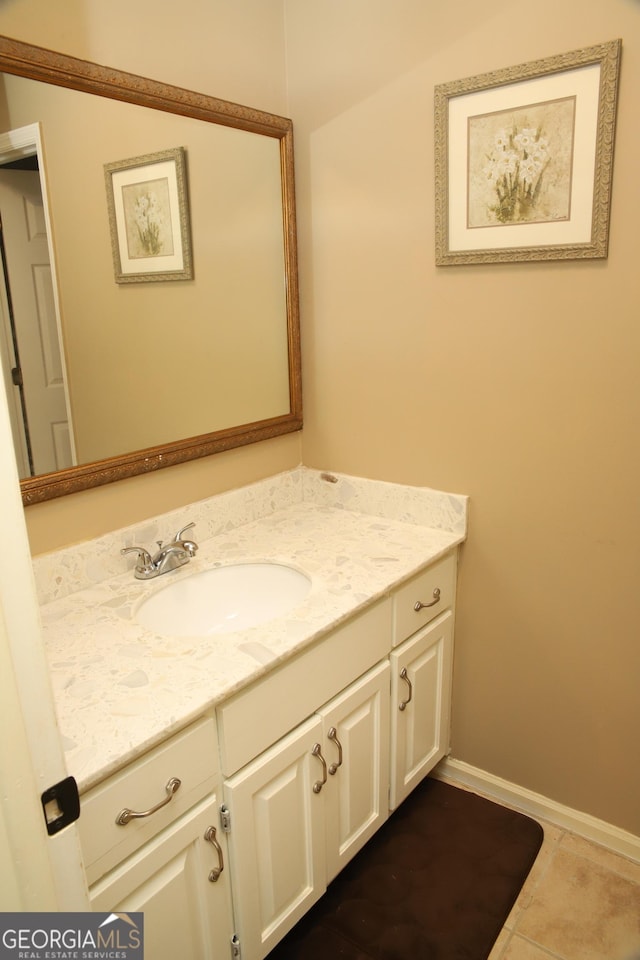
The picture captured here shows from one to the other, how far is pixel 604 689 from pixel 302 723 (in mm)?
823

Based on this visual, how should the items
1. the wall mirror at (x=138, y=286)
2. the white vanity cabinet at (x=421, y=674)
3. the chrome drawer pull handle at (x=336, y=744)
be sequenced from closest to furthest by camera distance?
the wall mirror at (x=138, y=286) < the chrome drawer pull handle at (x=336, y=744) < the white vanity cabinet at (x=421, y=674)

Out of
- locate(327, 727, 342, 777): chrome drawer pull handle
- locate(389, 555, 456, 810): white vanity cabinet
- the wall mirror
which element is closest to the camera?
the wall mirror

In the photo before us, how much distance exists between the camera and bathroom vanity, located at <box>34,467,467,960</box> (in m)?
1.10

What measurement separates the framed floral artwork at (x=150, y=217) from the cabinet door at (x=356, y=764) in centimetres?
110

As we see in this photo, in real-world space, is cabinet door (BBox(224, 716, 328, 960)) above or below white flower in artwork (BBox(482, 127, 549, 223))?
below

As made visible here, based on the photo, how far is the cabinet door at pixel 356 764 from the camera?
1.51 meters

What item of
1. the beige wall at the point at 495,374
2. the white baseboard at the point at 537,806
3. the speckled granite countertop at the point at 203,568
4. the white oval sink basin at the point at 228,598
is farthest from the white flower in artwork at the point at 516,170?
the white baseboard at the point at 537,806

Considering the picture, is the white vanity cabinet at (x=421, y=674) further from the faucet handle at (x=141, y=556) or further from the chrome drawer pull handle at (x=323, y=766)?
the faucet handle at (x=141, y=556)

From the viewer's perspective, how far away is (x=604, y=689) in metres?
1.72

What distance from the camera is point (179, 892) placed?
1.18 metres

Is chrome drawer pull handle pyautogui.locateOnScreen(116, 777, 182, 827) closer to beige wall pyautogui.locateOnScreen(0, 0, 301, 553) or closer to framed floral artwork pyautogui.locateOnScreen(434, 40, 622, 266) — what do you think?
beige wall pyautogui.locateOnScreen(0, 0, 301, 553)

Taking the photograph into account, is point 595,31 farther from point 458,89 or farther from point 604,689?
point 604,689

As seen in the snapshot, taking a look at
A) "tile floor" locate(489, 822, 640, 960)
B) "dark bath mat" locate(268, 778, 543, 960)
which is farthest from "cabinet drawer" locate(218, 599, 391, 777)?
"tile floor" locate(489, 822, 640, 960)

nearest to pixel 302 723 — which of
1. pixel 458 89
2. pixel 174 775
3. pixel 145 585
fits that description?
pixel 174 775
